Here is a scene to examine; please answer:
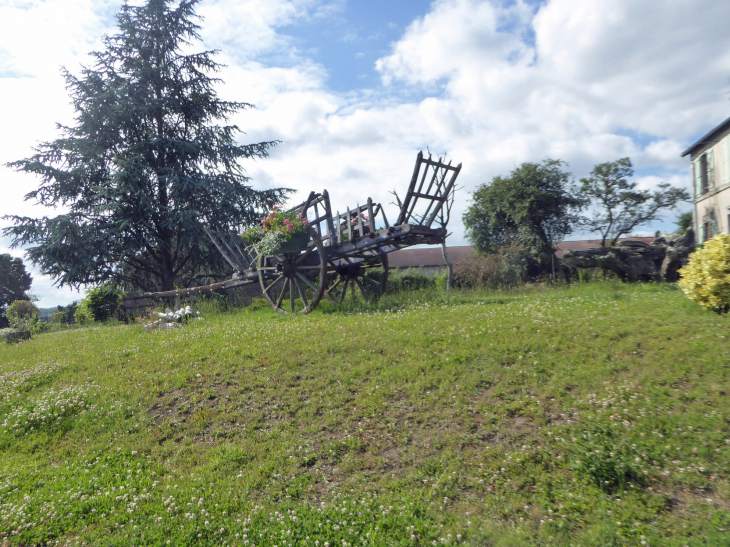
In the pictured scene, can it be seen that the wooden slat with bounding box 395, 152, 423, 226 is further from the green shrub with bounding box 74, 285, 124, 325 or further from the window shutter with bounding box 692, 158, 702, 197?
the window shutter with bounding box 692, 158, 702, 197

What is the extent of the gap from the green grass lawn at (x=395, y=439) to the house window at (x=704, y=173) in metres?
12.3

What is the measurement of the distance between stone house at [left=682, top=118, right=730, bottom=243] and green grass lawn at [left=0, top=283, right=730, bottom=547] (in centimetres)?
1110

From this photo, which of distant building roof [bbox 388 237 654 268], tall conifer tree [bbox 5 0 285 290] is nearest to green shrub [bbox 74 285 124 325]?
tall conifer tree [bbox 5 0 285 290]

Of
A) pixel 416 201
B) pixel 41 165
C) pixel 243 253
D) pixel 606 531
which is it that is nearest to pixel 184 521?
pixel 606 531

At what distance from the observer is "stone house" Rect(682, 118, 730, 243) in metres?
15.4

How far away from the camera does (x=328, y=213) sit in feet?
33.1

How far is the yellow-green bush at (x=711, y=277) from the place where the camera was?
6.67 m

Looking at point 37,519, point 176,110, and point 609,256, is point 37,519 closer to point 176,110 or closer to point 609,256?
point 609,256

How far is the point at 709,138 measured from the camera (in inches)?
653

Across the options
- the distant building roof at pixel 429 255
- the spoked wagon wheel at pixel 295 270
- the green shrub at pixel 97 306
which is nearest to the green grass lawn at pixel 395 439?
the spoked wagon wheel at pixel 295 270

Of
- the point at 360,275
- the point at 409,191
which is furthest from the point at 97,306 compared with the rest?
the point at 409,191

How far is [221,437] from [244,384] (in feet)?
3.73

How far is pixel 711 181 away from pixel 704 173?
0.86 meters

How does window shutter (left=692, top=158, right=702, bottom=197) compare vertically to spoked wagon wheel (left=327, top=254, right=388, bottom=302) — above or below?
above
